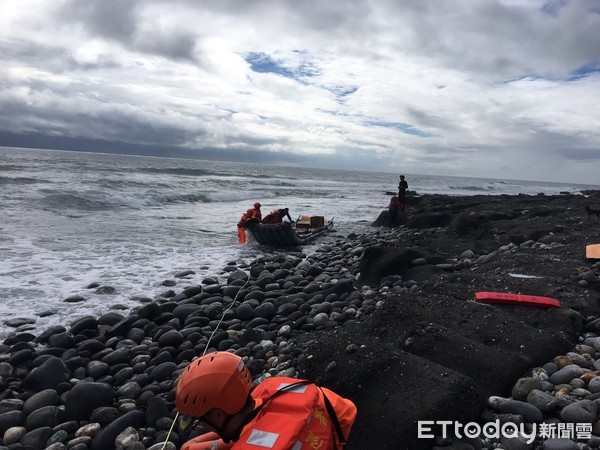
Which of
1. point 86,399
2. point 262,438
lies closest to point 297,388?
point 262,438

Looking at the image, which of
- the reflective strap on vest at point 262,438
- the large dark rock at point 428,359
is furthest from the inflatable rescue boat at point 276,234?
the reflective strap on vest at point 262,438

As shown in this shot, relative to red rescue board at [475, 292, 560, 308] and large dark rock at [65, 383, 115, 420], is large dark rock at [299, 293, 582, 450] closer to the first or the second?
red rescue board at [475, 292, 560, 308]

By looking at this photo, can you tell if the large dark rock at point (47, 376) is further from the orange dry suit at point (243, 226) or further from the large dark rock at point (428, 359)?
the orange dry suit at point (243, 226)

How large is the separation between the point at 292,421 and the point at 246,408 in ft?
1.04

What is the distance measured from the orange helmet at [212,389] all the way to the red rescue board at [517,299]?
434 centimetres

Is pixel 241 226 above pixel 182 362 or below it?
above

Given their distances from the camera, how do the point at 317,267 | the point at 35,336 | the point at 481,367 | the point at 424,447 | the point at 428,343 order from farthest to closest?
the point at 317,267 → the point at 35,336 → the point at 428,343 → the point at 481,367 → the point at 424,447

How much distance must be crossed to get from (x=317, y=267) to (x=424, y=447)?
699 centimetres

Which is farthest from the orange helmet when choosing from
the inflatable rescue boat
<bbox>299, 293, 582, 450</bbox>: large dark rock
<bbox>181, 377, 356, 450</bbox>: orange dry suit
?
the inflatable rescue boat

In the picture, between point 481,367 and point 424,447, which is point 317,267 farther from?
point 424,447

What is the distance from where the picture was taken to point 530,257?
7.81m

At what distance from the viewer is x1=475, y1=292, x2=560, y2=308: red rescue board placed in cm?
527

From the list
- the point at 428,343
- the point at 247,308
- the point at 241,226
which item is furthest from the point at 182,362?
the point at 241,226

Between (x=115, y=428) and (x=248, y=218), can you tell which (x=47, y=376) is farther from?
(x=248, y=218)
